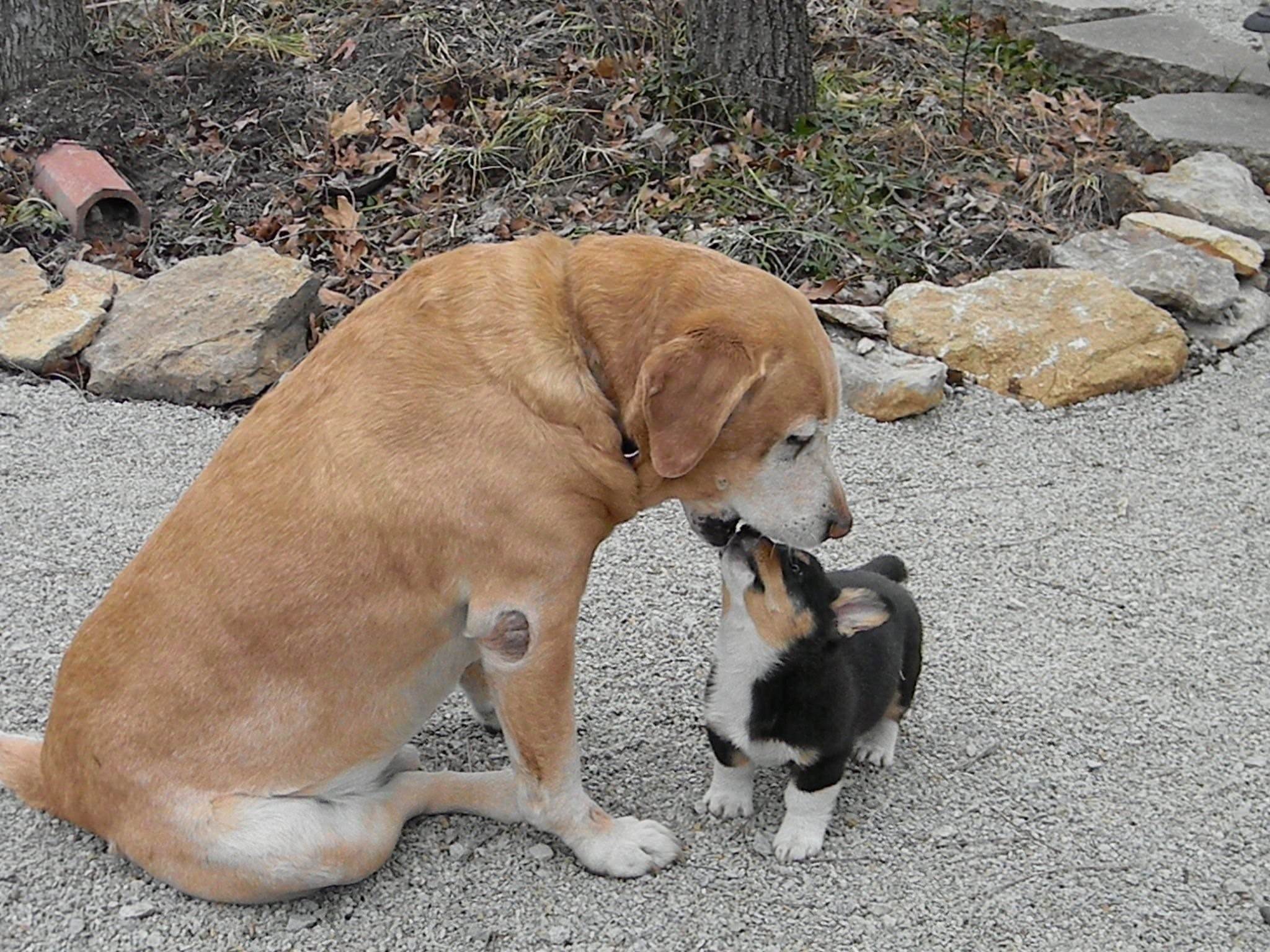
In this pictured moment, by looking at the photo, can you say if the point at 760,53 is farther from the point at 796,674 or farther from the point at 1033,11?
the point at 796,674

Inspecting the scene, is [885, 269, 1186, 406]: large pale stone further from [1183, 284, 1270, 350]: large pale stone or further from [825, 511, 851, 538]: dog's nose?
[825, 511, 851, 538]: dog's nose

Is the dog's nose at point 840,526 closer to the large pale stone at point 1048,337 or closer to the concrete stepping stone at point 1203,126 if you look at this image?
the large pale stone at point 1048,337

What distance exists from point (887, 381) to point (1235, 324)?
5.99 feet

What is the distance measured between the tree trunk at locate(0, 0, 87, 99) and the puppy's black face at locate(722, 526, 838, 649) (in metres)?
6.13

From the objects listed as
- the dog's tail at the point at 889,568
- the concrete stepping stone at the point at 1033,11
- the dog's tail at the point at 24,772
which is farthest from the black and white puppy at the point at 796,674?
the concrete stepping stone at the point at 1033,11

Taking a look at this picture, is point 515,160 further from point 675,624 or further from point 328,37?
point 675,624

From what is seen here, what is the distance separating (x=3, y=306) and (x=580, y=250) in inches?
160

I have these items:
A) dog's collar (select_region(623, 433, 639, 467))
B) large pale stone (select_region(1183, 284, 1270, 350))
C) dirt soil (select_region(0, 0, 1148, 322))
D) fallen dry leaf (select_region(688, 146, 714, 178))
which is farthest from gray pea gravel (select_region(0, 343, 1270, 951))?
fallen dry leaf (select_region(688, 146, 714, 178))

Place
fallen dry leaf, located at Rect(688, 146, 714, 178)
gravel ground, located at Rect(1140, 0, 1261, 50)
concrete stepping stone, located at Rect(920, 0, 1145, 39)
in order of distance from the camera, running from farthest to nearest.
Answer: gravel ground, located at Rect(1140, 0, 1261, 50)
concrete stepping stone, located at Rect(920, 0, 1145, 39)
fallen dry leaf, located at Rect(688, 146, 714, 178)

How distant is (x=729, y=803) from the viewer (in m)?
3.68

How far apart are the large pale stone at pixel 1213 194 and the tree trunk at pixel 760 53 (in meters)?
1.81

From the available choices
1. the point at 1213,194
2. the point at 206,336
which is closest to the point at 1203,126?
the point at 1213,194

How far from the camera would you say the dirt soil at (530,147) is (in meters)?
6.91

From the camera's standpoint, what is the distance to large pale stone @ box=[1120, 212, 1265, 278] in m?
6.61
